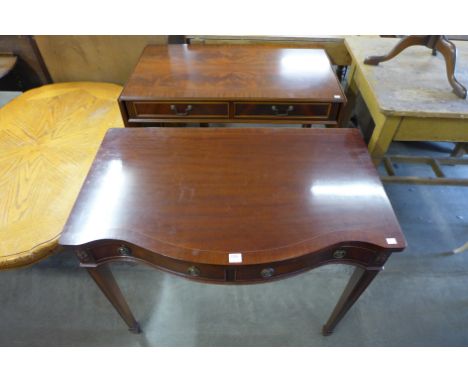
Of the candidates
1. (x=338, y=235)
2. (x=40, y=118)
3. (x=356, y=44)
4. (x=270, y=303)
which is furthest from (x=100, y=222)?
(x=356, y=44)

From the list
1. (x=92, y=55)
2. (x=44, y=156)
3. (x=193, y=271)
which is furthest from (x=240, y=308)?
(x=92, y=55)

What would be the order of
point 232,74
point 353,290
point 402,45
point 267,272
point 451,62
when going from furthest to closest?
point 232,74 → point 402,45 → point 451,62 → point 353,290 → point 267,272

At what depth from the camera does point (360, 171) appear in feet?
2.99

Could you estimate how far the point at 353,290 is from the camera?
0.96 metres

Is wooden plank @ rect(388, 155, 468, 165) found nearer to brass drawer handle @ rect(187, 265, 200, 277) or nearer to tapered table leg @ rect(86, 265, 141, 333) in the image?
brass drawer handle @ rect(187, 265, 200, 277)

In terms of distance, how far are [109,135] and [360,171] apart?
86 centimetres

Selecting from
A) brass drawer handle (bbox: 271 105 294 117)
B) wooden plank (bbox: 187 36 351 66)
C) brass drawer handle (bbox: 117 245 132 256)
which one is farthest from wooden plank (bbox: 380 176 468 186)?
brass drawer handle (bbox: 117 245 132 256)

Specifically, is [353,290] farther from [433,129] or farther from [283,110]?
[283,110]

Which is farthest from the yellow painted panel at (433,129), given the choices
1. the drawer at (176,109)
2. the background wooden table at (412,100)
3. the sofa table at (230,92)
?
the drawer at (176,109)

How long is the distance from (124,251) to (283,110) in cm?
83

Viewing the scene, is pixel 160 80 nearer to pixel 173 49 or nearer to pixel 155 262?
pixel 173 49

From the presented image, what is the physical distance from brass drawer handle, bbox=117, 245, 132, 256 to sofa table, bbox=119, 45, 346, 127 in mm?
647

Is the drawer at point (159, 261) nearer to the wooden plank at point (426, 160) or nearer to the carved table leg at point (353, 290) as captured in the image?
the carved table leg at point (353, 290)

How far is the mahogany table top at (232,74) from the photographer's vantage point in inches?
46.3
